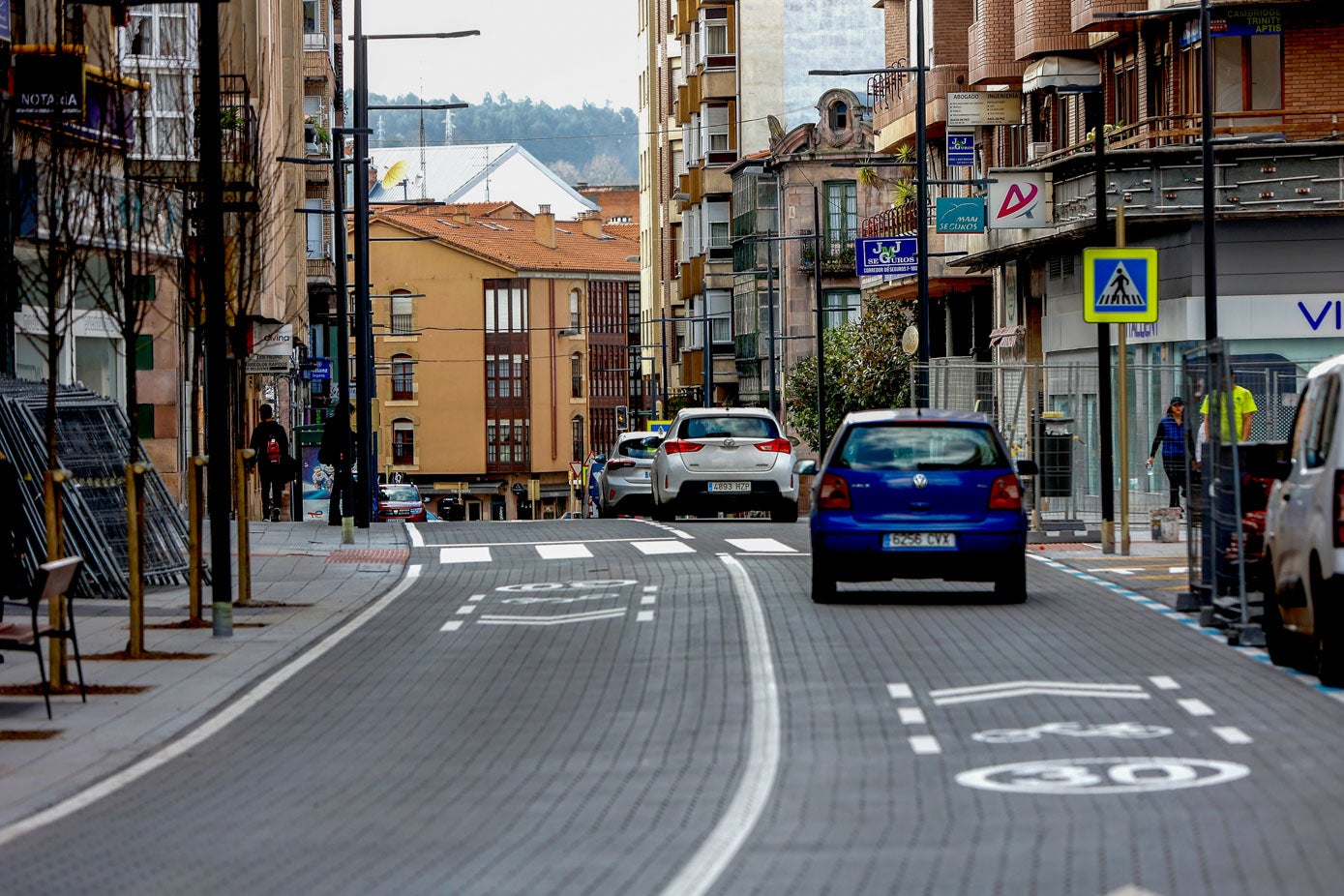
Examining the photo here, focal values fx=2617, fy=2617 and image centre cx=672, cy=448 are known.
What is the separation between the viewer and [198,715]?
14406 millimetres

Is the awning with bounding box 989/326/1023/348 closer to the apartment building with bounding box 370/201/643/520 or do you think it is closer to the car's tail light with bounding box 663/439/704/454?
the car's tail light with bounding box 663/439/704/454

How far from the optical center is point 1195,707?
1359 cm

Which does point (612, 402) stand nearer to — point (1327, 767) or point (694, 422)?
point (694, 422)

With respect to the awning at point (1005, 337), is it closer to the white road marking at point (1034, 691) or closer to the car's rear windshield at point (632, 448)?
the car's rear windshield at point (632, 448)

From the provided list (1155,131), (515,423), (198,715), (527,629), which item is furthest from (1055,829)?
(515,423)

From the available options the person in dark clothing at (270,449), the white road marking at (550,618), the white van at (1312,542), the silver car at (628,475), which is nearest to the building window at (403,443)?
the person in dark clothing at (270,449)

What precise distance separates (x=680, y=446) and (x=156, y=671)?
1862 cm

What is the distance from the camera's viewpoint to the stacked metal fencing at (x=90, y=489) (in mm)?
23172

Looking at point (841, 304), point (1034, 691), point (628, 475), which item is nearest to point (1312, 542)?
point (1034, 691)

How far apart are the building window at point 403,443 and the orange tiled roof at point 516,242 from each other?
10019 millimetres

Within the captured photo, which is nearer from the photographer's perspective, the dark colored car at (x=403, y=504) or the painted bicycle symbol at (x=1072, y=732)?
the painted bicycle symbol at (x=1072, y=732)

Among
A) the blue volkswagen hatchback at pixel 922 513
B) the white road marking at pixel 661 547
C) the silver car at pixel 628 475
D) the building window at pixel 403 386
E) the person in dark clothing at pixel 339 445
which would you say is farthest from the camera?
the building window at pixel 403 386

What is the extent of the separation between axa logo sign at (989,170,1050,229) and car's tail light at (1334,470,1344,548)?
30535 mm

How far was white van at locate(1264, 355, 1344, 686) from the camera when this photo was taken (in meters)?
13.7
